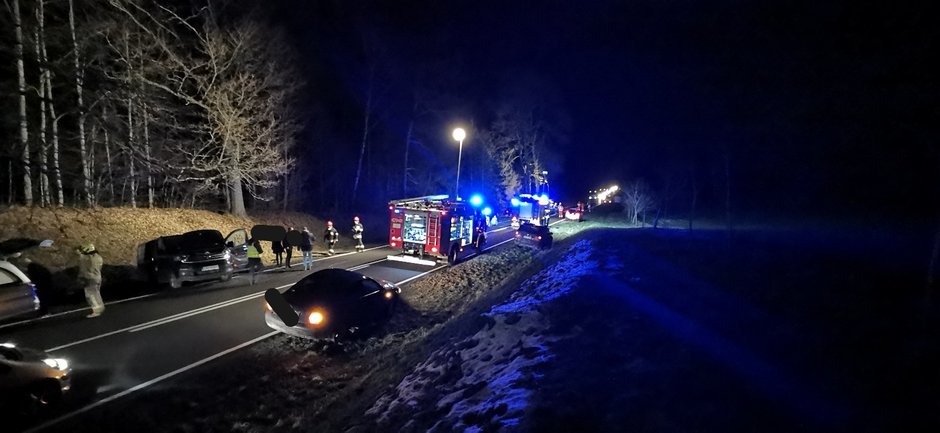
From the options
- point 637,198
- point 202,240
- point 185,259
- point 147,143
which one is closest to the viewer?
point 185,259

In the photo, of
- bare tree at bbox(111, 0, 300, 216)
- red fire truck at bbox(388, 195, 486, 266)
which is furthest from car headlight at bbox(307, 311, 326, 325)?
bare tree at bbox(111, 0, 300, 216)

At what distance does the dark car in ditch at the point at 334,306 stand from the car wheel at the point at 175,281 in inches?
199

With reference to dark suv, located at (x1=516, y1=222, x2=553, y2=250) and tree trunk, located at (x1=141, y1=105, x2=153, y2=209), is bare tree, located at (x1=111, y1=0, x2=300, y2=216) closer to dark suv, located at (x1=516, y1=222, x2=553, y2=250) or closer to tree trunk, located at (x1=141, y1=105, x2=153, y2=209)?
tree trunk, located at (x1=141, y1=105, x2=153, y2=209)

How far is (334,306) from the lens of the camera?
8.94m

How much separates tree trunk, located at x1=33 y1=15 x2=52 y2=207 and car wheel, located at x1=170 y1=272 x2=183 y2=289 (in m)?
6.76

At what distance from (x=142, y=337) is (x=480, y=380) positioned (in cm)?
705

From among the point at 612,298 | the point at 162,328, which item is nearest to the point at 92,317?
the point at 162,328

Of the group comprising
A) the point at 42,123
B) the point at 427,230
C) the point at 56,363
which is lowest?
the point at 56,363

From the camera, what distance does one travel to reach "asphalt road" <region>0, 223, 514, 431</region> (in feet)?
22.1

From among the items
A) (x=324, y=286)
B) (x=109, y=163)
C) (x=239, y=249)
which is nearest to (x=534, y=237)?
(x=239, y=249)

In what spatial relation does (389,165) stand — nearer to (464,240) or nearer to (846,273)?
(464,240)

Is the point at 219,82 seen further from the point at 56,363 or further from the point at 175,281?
the point at 56,363

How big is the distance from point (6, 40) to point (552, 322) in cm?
1932

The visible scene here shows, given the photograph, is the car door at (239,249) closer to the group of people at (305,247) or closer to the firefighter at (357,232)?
the group of people at (305,247)
